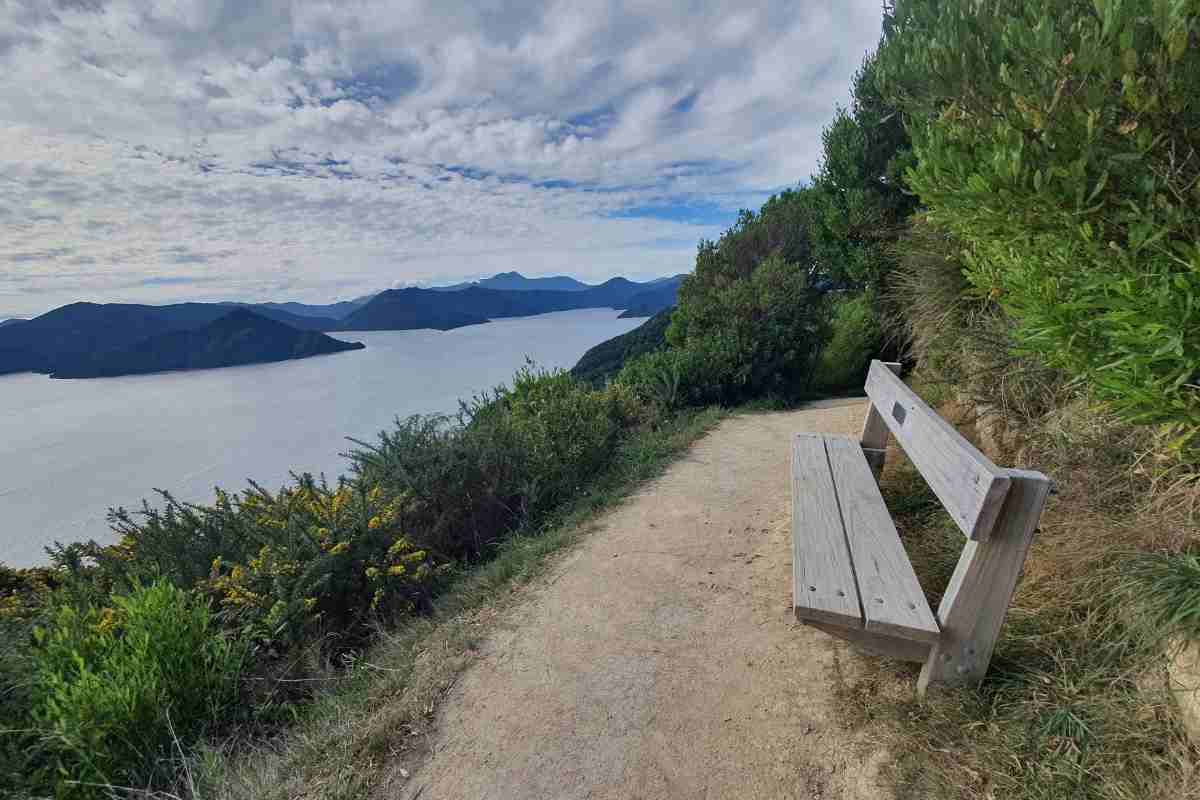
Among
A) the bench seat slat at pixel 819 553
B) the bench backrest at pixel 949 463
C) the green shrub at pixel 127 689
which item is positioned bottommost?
the green shrub at pixel 127 689

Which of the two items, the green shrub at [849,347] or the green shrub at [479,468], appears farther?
the green shrub at [849,347]

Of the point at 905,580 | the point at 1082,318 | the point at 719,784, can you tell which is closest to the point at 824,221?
the point at 1082,318

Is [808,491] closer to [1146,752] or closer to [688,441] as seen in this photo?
[1146,752]

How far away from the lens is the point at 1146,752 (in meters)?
1.38

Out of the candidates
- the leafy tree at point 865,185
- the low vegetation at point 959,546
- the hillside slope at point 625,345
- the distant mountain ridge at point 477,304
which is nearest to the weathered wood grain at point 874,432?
the low vegetation at point 959,546

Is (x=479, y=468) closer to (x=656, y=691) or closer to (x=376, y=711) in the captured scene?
(x=376, y=711)

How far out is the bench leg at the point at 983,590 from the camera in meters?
1.52

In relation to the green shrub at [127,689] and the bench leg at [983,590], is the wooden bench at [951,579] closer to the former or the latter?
the bench leg at [983,590]

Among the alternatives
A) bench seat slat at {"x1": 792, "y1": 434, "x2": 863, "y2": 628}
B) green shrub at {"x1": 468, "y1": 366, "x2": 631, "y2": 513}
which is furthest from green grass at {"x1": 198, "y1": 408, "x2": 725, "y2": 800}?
bench seat slat at {"x1": 792, "y1": 434, "x2": 863, "y2": 628}

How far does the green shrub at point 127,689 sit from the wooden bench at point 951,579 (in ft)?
8.50

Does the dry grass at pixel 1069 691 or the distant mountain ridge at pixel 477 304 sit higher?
the distant mountain ridge at pixel 477 304

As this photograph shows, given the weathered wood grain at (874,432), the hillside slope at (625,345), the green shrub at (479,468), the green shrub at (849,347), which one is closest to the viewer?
the weathered wood grain at (874,432)

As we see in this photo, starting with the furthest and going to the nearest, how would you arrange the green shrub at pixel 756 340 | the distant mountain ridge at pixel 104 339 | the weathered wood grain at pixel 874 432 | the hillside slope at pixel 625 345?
the hillside slope at pixel 625 345 → the distant mountain ridge at pixel 104 339 → the green shrub at pixel 756 340 → the weathered wood grain at pixel 874 432

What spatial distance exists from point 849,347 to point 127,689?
344 inches
